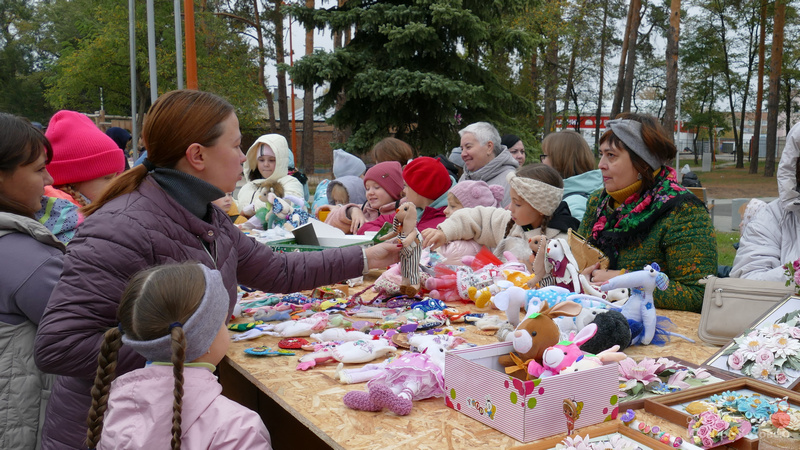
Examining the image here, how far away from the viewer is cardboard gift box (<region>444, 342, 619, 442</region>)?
161 cm

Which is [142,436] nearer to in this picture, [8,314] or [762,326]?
[8,314]

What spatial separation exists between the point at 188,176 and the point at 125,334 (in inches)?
26.3

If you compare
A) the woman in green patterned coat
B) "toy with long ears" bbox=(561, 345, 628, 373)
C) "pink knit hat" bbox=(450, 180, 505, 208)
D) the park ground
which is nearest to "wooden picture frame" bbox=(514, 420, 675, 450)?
"toy with long ears" bbox=(561, 345, 628, 373)

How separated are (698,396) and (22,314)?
2182 mm

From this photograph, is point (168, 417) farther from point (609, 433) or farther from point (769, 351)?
point (769, 351)

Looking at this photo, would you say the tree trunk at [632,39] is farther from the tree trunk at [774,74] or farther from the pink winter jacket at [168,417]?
the pink winter jacket at [168,417]

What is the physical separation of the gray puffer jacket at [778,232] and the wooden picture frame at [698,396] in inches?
50.4

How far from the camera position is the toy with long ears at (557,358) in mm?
1790

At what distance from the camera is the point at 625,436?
1.58 meters

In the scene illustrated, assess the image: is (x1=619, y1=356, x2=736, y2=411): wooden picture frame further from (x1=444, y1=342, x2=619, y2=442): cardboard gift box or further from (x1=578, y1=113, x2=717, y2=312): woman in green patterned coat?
(x1=578, y1=113, x2=717, y2=312): woman in green patterned coat

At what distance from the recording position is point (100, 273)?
1.96 metres

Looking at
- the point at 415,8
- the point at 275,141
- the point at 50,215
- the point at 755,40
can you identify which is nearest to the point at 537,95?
the point at 415,8

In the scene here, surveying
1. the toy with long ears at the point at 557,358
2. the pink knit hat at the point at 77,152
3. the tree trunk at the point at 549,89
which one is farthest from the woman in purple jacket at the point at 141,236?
the tree trunk at the point at 549,89

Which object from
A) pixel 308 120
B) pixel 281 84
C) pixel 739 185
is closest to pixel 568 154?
pixel 308 120
